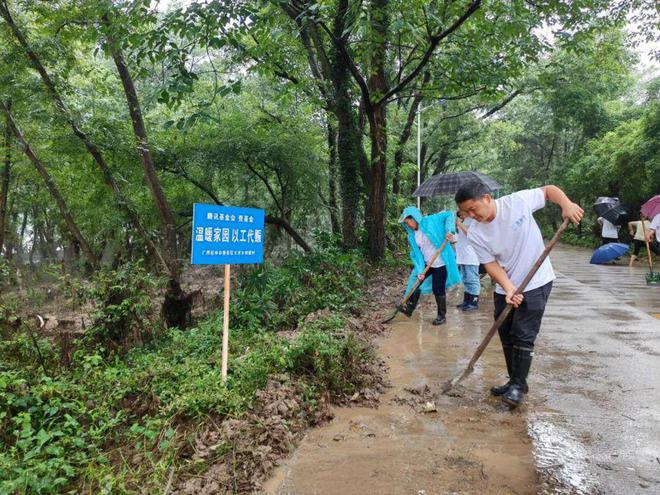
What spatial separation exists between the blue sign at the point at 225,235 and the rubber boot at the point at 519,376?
A: 8.47 feet

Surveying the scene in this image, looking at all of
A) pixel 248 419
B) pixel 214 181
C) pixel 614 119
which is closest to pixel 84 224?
pixel 214 181

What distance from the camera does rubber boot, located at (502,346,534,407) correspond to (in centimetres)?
375

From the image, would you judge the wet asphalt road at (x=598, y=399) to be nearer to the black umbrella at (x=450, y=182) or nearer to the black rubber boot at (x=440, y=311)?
the black rubber boot at (x=440, y=311)

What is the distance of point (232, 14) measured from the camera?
562 centimetres

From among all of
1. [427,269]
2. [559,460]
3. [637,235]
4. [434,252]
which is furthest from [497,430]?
[637,235]

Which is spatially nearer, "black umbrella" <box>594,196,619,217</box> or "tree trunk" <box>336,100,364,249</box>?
"tree trunk" <box>336,100,364,249</box>

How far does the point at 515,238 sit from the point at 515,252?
13 centimetres

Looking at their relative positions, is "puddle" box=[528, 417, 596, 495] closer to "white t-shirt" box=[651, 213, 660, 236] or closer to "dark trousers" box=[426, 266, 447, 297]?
"dark trousers" box=[426, 266, 447, 297]

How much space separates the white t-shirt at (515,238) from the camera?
3727 millimetres

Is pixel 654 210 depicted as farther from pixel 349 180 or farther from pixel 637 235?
pixel 349 180

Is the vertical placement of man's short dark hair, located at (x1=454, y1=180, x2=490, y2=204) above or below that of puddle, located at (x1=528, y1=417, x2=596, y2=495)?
above

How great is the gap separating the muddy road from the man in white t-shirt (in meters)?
0.44

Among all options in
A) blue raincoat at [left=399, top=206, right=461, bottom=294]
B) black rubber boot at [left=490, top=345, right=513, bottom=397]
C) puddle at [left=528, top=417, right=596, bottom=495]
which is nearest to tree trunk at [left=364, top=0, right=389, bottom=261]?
blue raincoat at [left=399, top=206, right=461, bottom=294]

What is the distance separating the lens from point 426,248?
692 centimetres
